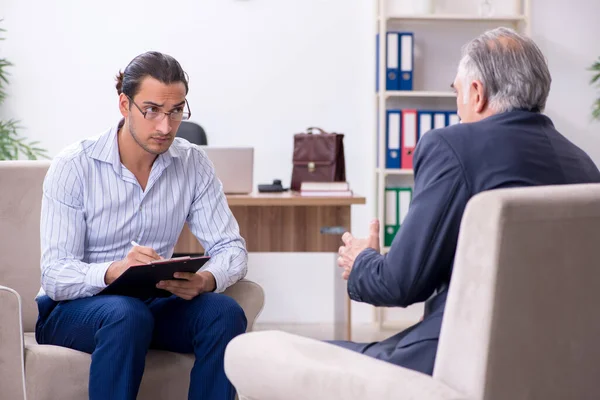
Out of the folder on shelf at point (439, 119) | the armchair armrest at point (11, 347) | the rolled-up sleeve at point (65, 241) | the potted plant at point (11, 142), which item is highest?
the folder on shelf at point (439, 119)

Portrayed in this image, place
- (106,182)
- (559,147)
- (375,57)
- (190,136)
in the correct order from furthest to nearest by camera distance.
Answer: (375,57)
(190,136)
(106,182)
(559,147)

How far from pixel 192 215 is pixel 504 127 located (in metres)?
1.16

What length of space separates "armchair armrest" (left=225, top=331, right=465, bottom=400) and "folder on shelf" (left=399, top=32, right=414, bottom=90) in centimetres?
323

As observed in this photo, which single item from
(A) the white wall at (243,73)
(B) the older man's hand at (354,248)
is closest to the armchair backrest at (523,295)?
(B) the older man's hand at (354,248)

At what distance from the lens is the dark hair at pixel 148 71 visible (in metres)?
2.26

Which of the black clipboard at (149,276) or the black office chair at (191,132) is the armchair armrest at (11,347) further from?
the black office chair at (191,132)

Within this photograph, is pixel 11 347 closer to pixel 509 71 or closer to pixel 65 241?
pixel 65 241

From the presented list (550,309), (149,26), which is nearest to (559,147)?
(550,309)

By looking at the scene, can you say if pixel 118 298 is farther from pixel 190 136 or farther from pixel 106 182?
pixel 190 136

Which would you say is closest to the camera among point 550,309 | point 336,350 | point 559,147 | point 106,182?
point 550,309

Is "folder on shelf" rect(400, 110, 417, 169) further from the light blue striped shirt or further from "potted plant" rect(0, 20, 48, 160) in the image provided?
the light blue striped shirt

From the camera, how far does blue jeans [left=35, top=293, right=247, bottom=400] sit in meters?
1.96

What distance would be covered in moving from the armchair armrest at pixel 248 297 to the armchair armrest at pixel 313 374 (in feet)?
2.54

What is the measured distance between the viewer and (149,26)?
4703 millimetres
